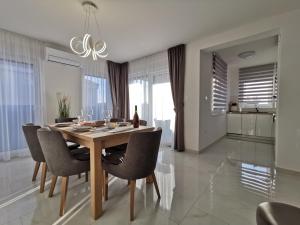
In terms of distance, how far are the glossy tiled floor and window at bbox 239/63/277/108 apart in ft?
9.37

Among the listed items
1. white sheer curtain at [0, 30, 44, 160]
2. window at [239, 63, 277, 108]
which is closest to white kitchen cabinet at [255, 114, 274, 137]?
window at [239, 63, 277, 108]

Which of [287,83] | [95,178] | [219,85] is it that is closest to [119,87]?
[219,85]

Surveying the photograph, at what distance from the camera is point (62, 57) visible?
148 inches

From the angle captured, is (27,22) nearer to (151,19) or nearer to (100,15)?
(100,15)

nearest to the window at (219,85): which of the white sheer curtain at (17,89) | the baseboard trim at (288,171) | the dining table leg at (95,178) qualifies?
the baseboard trim at (288,171)

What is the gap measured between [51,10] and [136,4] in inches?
52.1

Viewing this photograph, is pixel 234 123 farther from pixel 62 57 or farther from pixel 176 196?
pixel 62 57

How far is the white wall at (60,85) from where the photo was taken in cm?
364

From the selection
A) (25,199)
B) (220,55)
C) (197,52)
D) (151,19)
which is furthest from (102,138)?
(220,55)

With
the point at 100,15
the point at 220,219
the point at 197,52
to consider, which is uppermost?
the point at 100,15

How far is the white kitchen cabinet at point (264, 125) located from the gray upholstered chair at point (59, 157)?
202 inches

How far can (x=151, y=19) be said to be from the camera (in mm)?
Result: 2641

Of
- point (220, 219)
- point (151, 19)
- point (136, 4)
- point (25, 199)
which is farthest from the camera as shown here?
point (151, 19)

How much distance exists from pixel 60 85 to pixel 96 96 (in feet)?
3.60
